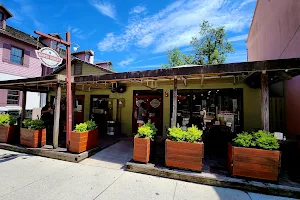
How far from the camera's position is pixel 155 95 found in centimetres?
732

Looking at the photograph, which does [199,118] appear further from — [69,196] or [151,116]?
[69,196]

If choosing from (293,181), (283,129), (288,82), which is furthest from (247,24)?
(293,181)

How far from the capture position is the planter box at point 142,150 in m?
3.84

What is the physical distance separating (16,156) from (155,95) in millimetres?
5604

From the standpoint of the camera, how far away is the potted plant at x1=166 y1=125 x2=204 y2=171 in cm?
346

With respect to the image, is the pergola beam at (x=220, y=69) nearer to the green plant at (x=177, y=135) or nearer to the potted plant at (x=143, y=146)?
the green plant at (x=177, y=135)

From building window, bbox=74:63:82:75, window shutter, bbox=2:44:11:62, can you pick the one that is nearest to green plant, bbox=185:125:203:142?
building window, bbox=74:63:82:75

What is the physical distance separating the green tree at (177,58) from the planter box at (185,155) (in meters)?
19.2

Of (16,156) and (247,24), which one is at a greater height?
(247,24)

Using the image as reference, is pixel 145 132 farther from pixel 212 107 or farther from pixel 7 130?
pixel 7 130

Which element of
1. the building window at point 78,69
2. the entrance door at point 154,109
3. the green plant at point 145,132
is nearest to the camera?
the green plant at point 145,132

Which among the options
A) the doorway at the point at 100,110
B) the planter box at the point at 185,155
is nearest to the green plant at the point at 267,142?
the planter box at the point at 185,155

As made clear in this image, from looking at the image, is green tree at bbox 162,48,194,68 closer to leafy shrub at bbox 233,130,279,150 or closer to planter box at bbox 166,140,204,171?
leafy shrub at bbox 233,130,279,150

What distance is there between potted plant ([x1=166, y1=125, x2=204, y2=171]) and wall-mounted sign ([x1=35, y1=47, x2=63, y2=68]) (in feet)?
14.8
